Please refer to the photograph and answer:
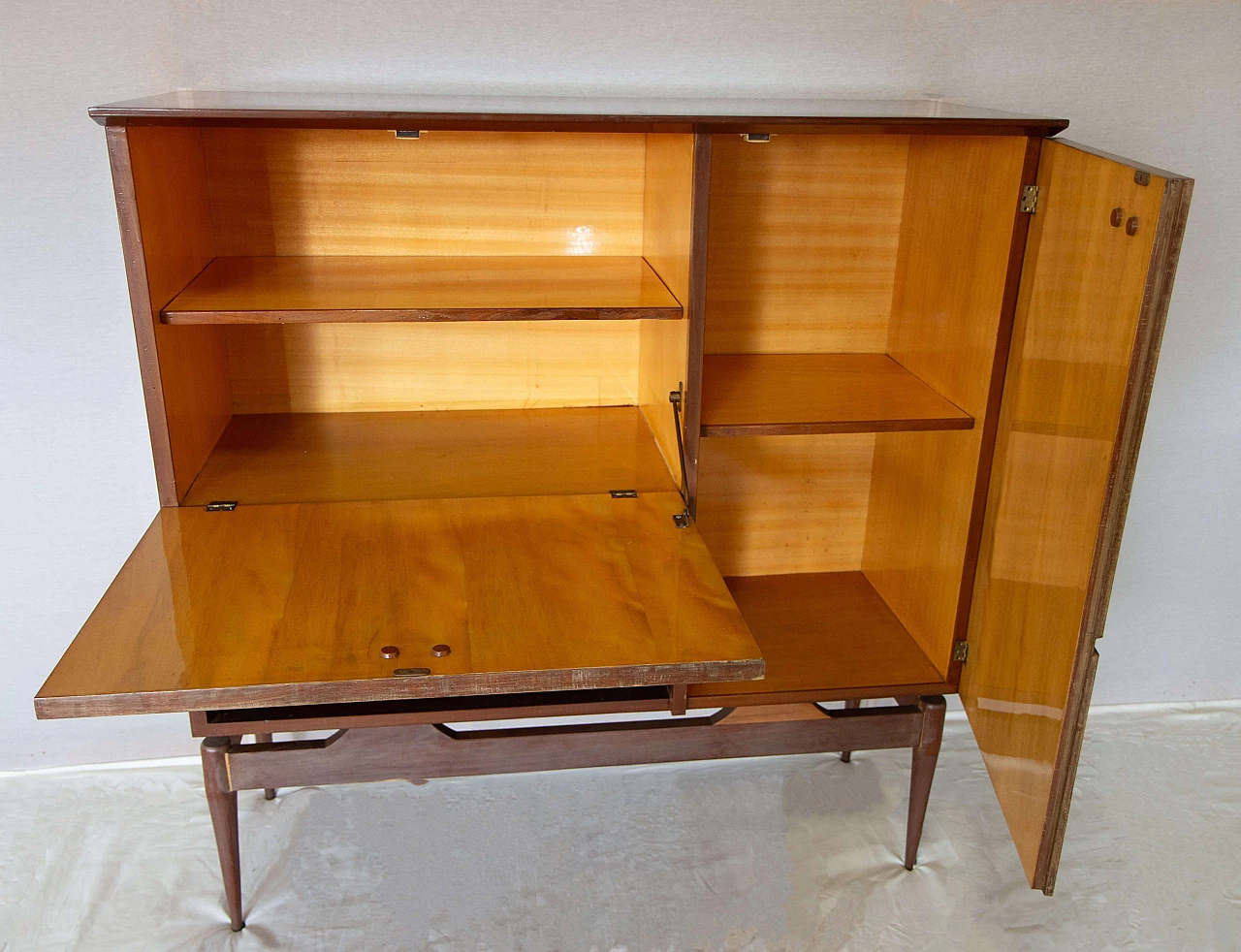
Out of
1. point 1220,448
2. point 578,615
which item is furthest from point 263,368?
point 1220,448

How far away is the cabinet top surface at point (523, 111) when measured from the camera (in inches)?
55.9

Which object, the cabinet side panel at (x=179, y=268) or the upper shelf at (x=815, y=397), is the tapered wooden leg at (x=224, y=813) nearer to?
the cabinet side panel at (x=179, y=268)

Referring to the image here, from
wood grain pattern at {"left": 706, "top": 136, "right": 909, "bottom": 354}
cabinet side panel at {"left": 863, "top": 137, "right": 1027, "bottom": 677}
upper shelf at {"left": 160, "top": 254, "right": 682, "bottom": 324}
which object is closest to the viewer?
upper shelf at {"left": 160, "top": 254, "right": 682, "bottom": 324}

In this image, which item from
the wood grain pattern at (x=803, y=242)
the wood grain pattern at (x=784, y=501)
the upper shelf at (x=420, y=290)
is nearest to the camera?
the upper shelf at (x=420, y=290)

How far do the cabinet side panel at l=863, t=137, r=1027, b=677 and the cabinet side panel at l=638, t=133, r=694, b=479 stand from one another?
19.3 inches

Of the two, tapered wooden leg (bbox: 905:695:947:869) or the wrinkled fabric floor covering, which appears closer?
tapered wooden leg (bbox: 905:695:947:869)

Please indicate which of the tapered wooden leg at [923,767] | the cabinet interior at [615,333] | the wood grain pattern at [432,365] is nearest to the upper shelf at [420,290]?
the cabinet interior at [615,333]

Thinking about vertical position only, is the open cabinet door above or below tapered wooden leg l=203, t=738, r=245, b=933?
above

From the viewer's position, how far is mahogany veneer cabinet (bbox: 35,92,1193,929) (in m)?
1.36

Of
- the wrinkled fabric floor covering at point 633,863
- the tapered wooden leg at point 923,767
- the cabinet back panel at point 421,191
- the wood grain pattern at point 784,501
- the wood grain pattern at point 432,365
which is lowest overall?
the wrinkled fabric floor covering at point 633,863

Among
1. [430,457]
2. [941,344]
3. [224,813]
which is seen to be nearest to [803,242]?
[941,344]

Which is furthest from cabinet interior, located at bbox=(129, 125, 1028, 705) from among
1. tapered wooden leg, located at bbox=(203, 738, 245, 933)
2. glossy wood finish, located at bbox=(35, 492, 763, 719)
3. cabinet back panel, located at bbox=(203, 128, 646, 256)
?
tapered wooden leg, located at bbox=(203, 738, 245, 933)

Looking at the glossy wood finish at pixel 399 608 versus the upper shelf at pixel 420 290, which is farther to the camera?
the upper shelf at pixel 420 290

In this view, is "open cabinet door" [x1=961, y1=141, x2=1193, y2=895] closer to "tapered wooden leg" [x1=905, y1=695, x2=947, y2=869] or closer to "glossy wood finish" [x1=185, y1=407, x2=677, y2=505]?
"tapered wooden leg" [x1=905, y1=695, x2=947, y2=869]
